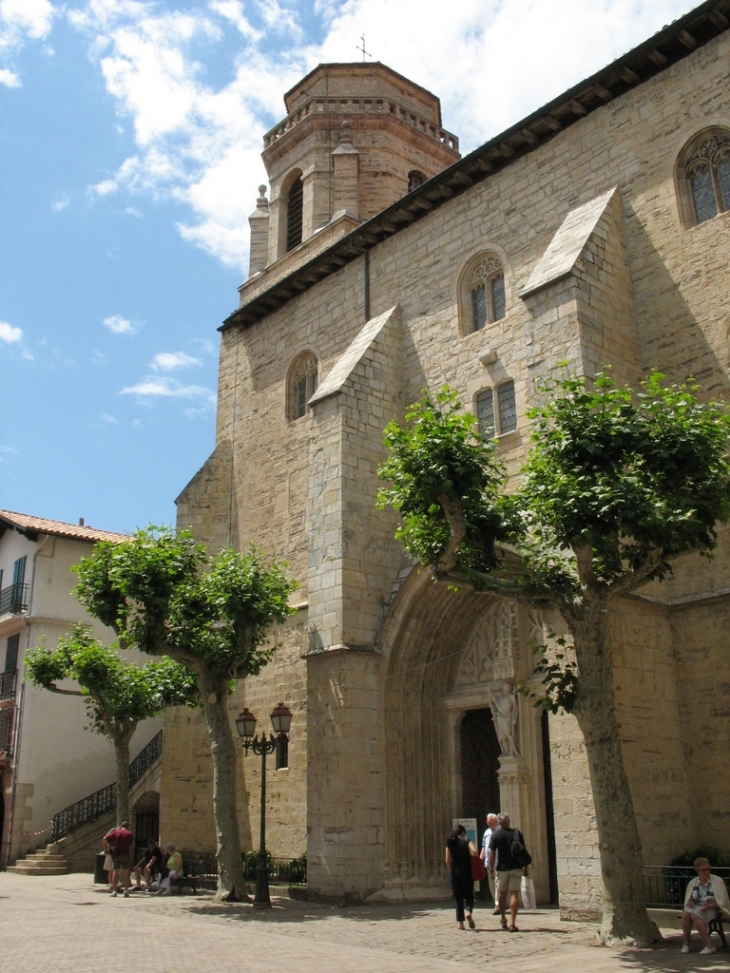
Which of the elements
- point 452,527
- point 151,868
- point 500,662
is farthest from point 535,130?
point 151,868

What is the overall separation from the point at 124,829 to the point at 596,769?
33.3 feet

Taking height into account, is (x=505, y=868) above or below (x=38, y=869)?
above

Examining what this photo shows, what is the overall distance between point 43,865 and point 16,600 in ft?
23.8

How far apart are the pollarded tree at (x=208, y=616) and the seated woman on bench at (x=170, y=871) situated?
6.66 feet

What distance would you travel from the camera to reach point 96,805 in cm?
Answer: 2386

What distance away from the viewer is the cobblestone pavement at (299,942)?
26.4 feet

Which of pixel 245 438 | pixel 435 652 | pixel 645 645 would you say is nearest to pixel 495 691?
pixel 435 652

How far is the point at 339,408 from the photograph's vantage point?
50.4 feet

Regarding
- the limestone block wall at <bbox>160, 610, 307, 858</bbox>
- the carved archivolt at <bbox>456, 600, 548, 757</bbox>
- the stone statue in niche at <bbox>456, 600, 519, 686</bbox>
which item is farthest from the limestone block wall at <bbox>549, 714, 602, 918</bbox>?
the limestone block wall at <bbox>160, 610, 307, 858</bbox>

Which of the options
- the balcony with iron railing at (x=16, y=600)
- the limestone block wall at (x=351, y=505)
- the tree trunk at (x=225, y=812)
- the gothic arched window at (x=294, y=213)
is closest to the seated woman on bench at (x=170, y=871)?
the tree trunk at (x=225, y=812)

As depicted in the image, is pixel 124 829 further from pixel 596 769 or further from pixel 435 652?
pixel 596 769

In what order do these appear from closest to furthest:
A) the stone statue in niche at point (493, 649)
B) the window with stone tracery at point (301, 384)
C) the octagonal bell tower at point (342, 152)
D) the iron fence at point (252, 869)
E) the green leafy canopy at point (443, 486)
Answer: the green leafy canopy at point (443, 486) → the stone statue in niche at point (493, 649) → the iron fence at point (252, 869) → the window with stone tracery at point (301, 384) → the octagonal bell tower at point (342, 152)

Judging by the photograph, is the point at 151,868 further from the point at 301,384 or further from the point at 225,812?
the point at 301,384

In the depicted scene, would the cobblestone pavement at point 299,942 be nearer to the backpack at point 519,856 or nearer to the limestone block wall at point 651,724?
the backpack at point 519,856
